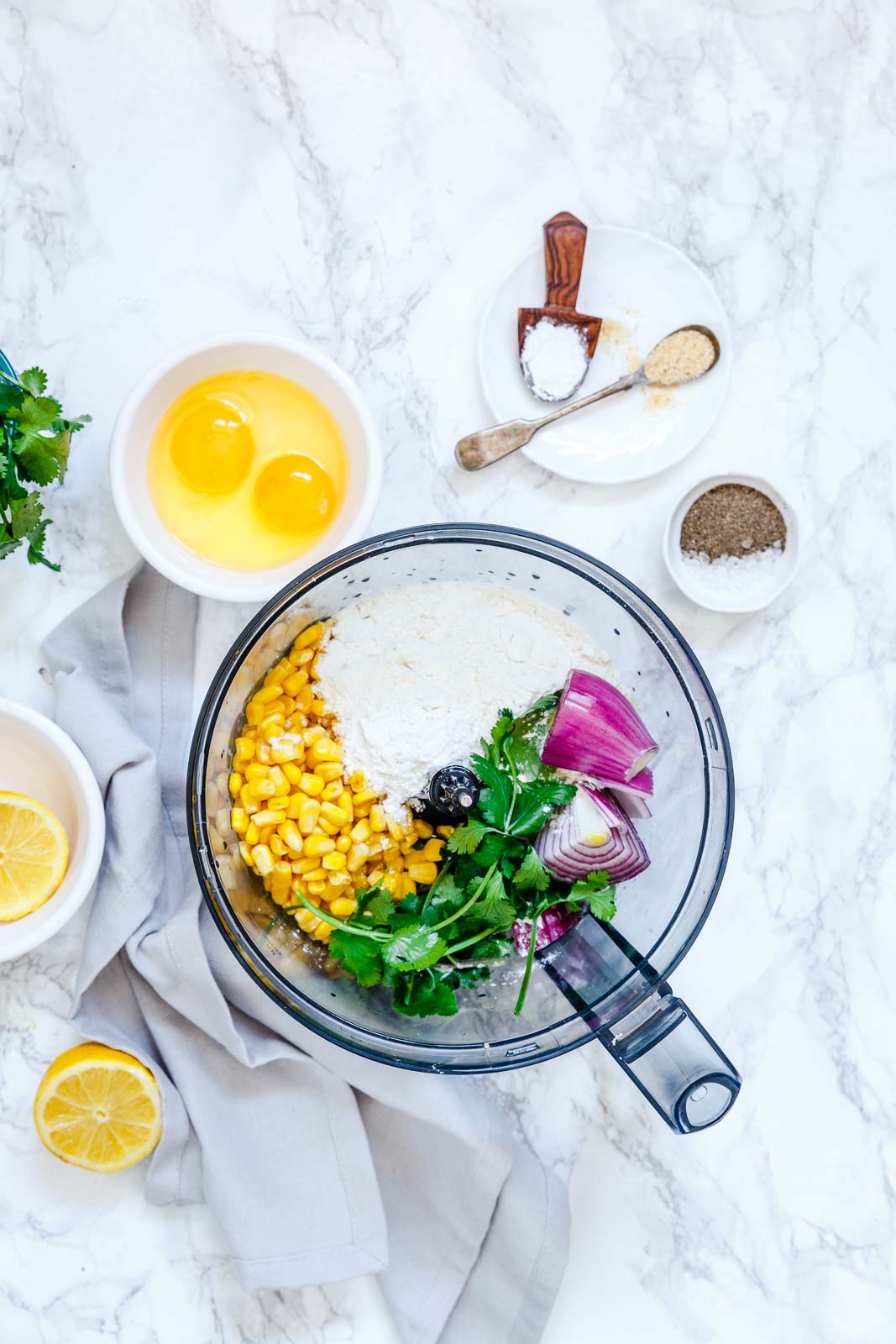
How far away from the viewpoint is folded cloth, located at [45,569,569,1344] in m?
1.71

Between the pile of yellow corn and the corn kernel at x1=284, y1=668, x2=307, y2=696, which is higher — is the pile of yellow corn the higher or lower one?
the lower one

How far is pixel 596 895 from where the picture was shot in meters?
1.56

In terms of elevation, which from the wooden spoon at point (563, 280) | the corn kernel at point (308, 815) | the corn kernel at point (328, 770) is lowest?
the corn kernel at point (308, 815)

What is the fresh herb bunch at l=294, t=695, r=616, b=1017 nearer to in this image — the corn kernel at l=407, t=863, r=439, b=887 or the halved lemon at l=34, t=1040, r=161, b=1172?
the corn kernel at l=407, t=863, r=439, b=887

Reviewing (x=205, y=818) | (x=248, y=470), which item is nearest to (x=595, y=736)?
(x=205, y=818)

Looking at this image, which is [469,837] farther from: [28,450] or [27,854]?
[28,450]

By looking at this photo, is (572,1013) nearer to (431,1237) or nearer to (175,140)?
(431,1237)

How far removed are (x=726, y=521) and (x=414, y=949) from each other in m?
0.85

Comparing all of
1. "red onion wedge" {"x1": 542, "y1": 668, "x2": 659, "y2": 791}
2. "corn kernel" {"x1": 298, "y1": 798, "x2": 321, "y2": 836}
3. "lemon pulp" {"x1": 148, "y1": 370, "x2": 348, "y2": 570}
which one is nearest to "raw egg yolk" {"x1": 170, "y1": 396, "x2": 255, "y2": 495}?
"lemon pulp" {"x1": 148, "y1": 370, "x2": 348, "y2": 570}

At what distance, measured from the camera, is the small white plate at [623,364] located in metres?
1.82

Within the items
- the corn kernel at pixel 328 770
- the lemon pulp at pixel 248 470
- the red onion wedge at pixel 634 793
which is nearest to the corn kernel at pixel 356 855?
the corn kernel at pixel 328 770

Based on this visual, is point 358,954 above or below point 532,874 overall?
below

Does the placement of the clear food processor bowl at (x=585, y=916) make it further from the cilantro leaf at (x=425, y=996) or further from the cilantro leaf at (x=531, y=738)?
the cilantro leaf at (x=531, y=738)

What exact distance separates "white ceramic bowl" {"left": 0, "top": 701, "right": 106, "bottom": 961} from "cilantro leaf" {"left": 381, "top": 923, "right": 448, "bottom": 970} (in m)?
0.47
